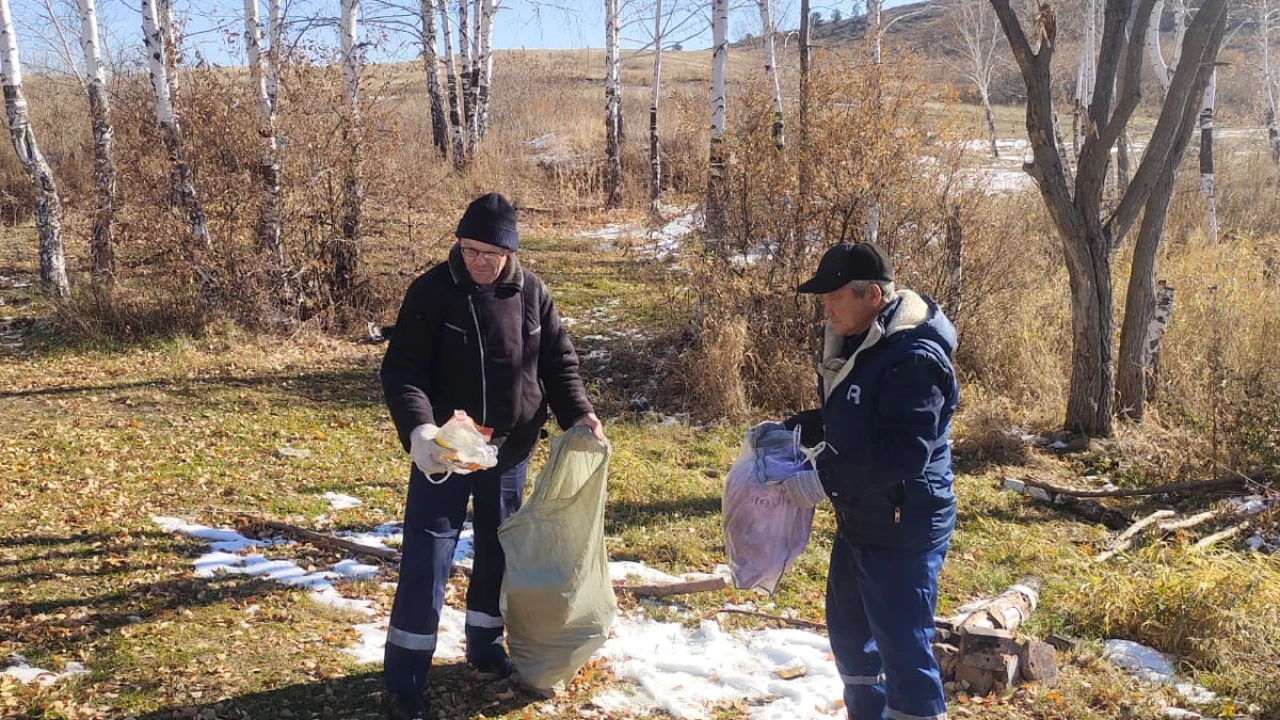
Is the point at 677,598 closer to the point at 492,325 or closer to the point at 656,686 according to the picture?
the point at 656,686

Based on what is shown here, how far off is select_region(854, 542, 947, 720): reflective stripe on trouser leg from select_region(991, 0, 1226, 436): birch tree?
5.47 metres

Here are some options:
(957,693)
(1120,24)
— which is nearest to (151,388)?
(957,693)

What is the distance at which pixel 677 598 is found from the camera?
502 centimetres

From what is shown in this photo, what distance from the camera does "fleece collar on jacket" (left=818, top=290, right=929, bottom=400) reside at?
2922 millimetres

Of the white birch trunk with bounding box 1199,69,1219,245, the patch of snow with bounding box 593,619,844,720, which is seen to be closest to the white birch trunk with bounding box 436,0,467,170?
the white birch trunk with bounding box 1199,69,1219,245

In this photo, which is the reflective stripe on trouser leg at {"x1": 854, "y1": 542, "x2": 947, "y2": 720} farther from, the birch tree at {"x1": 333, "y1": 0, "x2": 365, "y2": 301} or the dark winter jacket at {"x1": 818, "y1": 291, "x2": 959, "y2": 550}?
the birch tree at {"x1": 333, "y1": 0, "x2": 365, "y2": 301}

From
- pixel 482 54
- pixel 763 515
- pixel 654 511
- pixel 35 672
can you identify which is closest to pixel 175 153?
pixel 654 511

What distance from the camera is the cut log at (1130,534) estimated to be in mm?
5555

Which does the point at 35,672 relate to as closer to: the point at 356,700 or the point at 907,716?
the point at 356,700

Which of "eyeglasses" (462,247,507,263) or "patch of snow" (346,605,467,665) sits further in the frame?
"patch of snow" (346,605,467,665)

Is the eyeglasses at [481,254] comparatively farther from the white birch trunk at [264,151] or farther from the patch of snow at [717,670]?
the white birch trunk at [264,151]

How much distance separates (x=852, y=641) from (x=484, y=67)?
752 inches

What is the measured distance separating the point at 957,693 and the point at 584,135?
68.5 ft

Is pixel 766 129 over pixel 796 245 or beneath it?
over
